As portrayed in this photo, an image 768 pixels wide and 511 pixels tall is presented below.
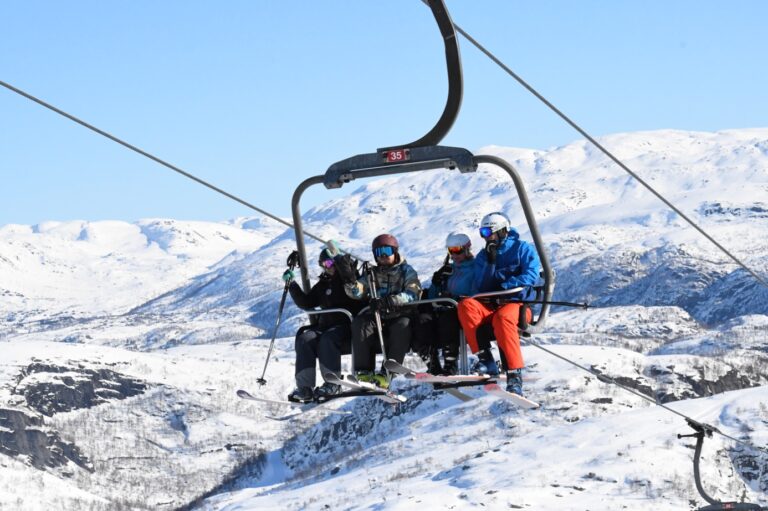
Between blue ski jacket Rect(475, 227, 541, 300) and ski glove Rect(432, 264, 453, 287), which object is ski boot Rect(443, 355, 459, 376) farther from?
blue ski jacket Rect(475, 227, 541, 300)

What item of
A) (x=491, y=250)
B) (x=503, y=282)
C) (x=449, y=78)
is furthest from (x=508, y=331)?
(x=449, y=78)

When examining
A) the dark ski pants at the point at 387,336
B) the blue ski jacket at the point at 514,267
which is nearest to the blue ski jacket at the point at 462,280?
the blue ski jacket at the point at 514,267

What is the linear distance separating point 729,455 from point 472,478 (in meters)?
39.2

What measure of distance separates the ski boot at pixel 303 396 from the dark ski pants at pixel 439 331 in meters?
1.55

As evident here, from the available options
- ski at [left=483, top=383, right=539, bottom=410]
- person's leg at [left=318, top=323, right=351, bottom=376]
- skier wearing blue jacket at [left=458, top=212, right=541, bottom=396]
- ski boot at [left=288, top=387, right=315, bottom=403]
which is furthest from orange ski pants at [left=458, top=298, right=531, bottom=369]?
ski boot at [left=288, top=387, right=315, bottom=403]

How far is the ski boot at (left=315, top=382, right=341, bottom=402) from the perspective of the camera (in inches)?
631

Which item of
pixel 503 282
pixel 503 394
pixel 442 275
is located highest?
pixel 442 275

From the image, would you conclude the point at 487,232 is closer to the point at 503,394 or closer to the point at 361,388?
the point at 503,394

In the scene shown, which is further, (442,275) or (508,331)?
(442,275)

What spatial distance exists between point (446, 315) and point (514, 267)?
4.38ft

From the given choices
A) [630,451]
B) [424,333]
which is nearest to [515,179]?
[424,333]

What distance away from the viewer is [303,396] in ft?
54.4

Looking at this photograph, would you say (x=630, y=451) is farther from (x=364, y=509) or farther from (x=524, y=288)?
(x=524, y=288)

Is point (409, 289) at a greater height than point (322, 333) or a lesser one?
greater
